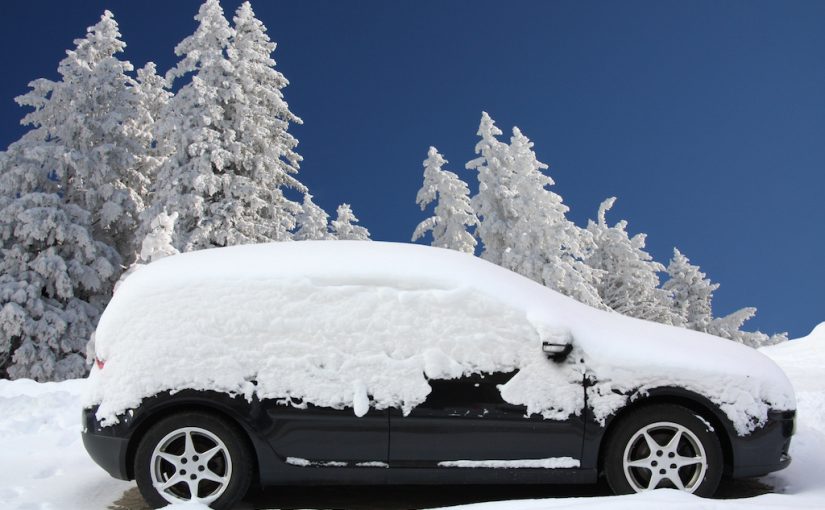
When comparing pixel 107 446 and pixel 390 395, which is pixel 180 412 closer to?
pixel 107 446

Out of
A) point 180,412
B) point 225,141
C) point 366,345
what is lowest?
point 180,412

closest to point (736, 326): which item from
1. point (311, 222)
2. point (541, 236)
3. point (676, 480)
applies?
point (541, 236)

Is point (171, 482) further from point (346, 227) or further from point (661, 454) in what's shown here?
point (346, 227)

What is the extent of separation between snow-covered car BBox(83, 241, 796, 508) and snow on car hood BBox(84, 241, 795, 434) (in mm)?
11

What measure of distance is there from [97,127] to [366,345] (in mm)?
24301

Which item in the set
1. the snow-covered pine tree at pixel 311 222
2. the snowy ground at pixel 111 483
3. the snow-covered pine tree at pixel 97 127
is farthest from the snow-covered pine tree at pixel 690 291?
the snowy ground at pixel 111 483

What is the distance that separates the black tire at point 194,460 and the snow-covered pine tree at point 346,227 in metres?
30.7

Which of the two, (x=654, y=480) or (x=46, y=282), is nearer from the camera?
(x=654, y=480)

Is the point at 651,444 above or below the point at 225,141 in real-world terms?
below

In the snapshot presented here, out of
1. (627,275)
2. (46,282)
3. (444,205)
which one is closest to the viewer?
(46,282)

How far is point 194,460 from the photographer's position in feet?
15.6

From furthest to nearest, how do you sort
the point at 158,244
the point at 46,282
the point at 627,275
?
the point at 627,275, the point at 46,282, the point at 158,244

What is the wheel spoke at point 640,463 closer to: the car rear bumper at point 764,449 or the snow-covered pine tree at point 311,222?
the car rear bumper at point 764,449

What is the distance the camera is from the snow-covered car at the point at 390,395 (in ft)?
15.6
